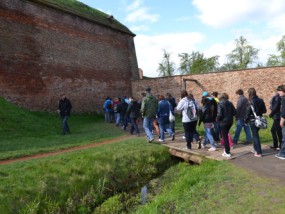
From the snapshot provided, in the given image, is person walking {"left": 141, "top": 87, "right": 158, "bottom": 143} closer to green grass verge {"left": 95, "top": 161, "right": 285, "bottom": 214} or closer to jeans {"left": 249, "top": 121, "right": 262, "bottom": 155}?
green grass verge {"left": 95, "top": 161, "right": 285, "bottom": 214}

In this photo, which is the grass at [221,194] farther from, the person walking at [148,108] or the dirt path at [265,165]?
the person walking at [148,108]

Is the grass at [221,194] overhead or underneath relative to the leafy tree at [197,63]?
underneath

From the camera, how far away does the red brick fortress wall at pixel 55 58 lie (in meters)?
17.5

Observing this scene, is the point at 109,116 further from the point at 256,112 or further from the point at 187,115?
the point at 256,112

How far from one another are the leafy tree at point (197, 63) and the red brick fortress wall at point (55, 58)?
1914 centimetres

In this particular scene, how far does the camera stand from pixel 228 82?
23297 millimetres

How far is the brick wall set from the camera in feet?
72.9

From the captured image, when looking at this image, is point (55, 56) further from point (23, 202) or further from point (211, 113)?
point (23, 202)

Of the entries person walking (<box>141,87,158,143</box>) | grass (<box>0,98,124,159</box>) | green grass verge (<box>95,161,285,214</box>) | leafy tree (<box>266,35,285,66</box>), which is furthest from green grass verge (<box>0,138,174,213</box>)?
leafy tree (<box>266,35,285,66</box>)

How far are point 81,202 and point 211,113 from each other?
452cm

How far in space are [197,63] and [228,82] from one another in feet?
68.7

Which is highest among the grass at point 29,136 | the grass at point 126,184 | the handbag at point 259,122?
the handbag at point 259,122

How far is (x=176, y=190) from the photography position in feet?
20.7

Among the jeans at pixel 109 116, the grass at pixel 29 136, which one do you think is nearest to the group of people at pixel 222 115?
the grass at pixel 29 136
